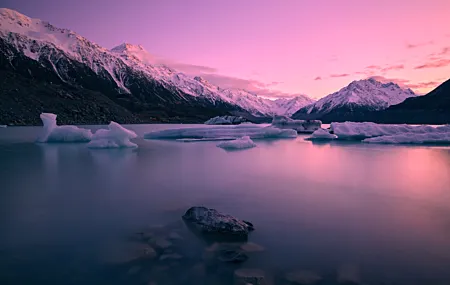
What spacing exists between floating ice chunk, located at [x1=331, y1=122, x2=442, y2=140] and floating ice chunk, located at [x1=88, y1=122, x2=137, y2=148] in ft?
82.5

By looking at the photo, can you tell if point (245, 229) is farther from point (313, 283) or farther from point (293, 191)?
point (293, 191)

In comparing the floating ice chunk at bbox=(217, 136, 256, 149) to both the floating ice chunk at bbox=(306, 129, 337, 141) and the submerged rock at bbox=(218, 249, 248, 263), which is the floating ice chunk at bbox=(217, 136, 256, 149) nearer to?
the floating ice chunk at bbox=(306, 129, 337, 141)

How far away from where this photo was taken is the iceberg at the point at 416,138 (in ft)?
102

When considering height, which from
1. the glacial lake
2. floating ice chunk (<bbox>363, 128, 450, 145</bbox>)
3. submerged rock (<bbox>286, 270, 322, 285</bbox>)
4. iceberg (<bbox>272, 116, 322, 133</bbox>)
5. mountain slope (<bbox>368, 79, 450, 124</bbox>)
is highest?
mountain slope (<bbox>368, 79, 450, 124</bbox>)

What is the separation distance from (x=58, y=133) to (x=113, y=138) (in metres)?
8.51

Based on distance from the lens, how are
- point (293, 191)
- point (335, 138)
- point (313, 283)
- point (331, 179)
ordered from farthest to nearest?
point (335, 138)
point (331, 179)
point (293, 191)
point (313, 283)

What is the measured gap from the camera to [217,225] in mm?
6227

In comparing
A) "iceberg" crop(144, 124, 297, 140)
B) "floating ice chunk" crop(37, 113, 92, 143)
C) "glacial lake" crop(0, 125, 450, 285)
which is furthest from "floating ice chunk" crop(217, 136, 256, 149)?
"floating ice chunk" crop(37, 113, 92, 143)

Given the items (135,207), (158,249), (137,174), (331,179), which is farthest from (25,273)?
(331,179)

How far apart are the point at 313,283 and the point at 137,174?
10257mm

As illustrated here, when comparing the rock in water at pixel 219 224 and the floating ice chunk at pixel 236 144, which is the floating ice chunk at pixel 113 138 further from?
the rock in water at pixel 219 224

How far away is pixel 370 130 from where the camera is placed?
36406 mm

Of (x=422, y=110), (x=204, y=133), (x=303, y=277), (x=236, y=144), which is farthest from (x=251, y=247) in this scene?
(x=422, y=110)

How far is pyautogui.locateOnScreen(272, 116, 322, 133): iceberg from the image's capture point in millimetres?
49344
